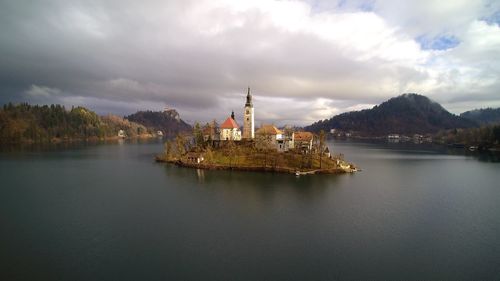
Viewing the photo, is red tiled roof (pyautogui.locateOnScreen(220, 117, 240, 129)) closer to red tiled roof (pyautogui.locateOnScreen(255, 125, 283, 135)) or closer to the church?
the church

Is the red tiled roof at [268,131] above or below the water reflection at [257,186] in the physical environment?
above

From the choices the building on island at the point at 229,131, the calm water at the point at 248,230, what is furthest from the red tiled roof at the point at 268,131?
the calm water at the point at 248,230

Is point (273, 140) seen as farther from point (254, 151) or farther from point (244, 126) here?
point (244, 126)

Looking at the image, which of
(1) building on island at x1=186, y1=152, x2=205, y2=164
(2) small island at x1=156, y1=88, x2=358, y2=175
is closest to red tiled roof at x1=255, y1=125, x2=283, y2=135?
(2) small island at x1=156, y1=88, x2=358, y2=175

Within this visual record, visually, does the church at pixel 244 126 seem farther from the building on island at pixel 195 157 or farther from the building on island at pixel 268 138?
the building on island at pixel 195 157

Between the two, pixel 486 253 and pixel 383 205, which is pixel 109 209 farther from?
pixel 486 253
